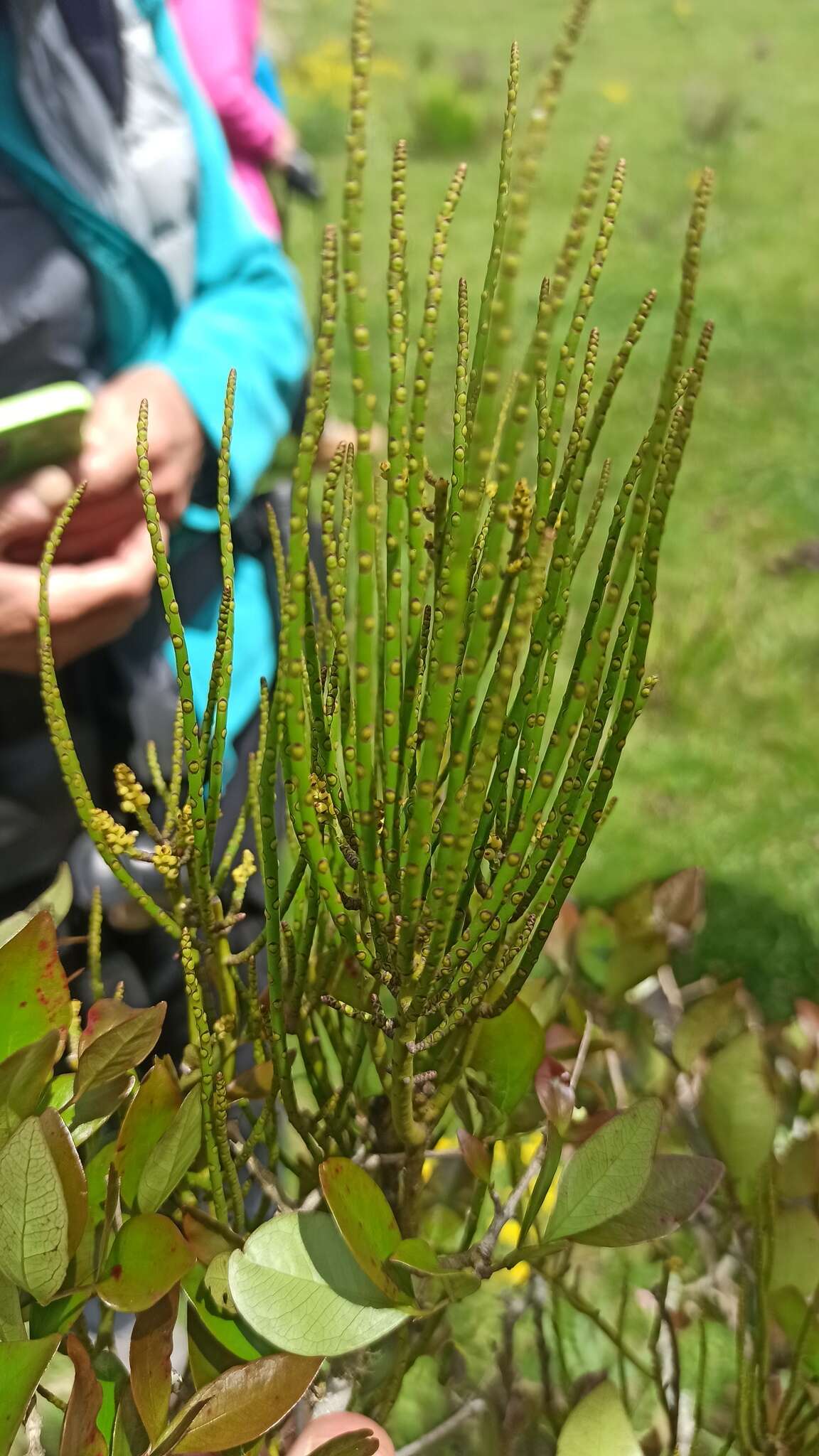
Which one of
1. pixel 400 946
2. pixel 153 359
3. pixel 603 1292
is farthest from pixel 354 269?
pixel 603 1292

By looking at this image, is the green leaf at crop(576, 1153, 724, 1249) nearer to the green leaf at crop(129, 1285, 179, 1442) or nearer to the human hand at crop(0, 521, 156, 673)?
the green leaf at crop(129, 1285, 179, 1442)

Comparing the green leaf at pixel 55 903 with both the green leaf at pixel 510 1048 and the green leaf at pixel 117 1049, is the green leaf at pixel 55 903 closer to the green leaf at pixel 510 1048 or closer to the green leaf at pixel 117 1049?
the green leaf at pixel 117 1049

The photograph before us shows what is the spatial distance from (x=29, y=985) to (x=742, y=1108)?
38cm

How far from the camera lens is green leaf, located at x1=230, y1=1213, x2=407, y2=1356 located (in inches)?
16.7

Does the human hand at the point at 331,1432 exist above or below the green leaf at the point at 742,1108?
above

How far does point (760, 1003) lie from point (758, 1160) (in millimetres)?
1499

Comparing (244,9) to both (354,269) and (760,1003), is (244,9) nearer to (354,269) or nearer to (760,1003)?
(354,269)

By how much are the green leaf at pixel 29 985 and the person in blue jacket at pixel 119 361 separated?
534mm

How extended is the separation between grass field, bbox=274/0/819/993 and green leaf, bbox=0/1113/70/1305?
1.80 metres

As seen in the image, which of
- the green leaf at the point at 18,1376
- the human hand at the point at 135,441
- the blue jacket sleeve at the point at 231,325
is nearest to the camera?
the green leaf at the point at 18,1376

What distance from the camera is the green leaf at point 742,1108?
1.99ft

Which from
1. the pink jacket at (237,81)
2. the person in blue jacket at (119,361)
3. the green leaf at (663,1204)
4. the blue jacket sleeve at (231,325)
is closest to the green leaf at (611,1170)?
the green leaf at (663,1204)

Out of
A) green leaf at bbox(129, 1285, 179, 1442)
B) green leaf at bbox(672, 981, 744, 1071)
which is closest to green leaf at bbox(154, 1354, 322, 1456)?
green leaf at bbox(129, 1285, 179, 1442)

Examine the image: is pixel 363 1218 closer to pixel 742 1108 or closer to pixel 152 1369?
pixel 152 1369
